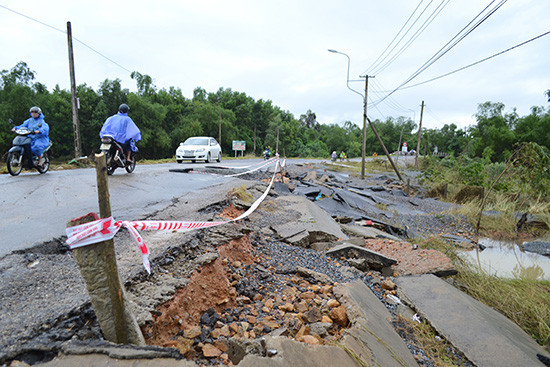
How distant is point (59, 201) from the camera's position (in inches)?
192

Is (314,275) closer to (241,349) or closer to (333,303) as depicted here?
(333,303)

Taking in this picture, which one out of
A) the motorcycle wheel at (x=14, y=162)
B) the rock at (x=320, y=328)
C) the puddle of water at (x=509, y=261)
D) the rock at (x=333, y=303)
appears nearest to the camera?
the rock at (x=320, y=328)

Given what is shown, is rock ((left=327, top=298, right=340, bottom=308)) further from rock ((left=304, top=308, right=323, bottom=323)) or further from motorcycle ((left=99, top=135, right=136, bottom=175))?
motorcycle ((left=99, top=135, right=136, bottom=175))

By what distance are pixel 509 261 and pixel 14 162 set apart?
11762 millimetres

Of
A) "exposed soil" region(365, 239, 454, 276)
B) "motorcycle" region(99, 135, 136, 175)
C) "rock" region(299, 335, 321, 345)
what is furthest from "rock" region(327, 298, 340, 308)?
"motorcycle" region(99, 135, 136, 175)

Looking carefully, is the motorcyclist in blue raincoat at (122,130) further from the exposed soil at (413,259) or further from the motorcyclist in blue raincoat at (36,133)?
the exposed soil at (413,259)

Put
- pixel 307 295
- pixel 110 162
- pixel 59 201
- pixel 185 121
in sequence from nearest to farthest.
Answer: pixel 307 295 → pixel 59 201 → pixel 110 162 → pixel 185 121

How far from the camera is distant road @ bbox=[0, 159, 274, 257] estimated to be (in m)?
3.26

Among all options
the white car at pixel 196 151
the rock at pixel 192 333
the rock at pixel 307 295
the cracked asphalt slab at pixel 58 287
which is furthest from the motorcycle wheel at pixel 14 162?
the white car at pixel 196 151

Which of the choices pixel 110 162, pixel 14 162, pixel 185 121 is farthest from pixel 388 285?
pixel 185 121

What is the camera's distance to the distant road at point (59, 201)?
3.26 m

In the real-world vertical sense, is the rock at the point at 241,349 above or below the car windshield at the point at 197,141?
below

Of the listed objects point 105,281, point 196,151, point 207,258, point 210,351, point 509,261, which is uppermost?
point 196,151

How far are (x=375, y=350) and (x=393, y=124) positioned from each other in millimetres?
108260
